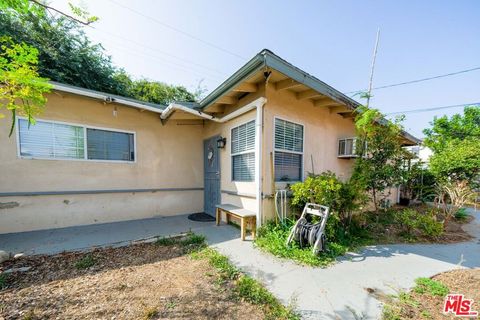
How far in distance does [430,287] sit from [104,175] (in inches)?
254

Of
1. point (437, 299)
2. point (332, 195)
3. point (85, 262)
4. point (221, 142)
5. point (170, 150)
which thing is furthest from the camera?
point (170, 150)

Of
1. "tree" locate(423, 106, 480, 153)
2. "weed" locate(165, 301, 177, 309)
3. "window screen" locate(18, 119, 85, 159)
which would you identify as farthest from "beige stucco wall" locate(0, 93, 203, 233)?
"tree" locate(423, 106, 480, 153)

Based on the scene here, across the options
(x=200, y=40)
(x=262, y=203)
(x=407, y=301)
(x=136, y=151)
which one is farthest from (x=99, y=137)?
(x=407, y=301)

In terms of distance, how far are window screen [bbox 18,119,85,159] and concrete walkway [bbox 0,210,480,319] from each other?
5.57 feet

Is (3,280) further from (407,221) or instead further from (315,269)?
(407,221)

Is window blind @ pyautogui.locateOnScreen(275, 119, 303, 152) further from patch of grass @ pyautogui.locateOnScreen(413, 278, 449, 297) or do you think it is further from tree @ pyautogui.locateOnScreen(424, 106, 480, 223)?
tree @ pyautogui.locateOnScreen(424, 106, 480, 223)

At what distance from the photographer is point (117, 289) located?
7.40 feet

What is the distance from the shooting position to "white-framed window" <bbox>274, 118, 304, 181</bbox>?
429 centimetres

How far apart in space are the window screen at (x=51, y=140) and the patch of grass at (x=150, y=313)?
14.1 feet

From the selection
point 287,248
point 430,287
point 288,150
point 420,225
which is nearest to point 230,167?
point 288,150

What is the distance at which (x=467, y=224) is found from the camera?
18.7 feet

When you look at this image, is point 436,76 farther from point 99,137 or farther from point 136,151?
point 99,137

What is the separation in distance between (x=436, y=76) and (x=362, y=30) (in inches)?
188

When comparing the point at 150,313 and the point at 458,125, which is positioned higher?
the point at 458,125
